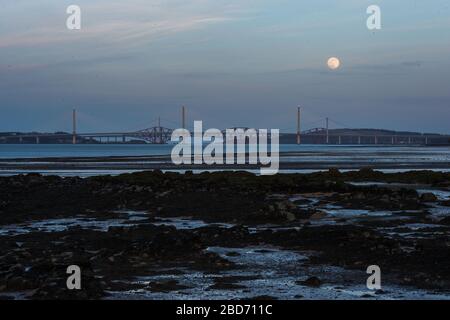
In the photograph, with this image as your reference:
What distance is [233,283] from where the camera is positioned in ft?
32.1

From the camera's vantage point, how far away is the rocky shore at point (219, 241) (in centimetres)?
962

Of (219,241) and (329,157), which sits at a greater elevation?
(219,241)

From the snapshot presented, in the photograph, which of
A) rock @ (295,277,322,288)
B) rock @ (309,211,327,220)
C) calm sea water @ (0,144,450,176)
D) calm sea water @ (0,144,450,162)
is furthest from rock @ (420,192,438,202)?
calm sea water @ (0,144,450,162)

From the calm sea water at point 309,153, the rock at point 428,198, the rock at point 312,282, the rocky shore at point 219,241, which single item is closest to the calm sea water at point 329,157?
the calm sea water at point 309,153

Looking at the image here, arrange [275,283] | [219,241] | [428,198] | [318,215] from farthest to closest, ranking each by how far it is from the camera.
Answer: [428,198], [318,215], [219,241], [275,283]

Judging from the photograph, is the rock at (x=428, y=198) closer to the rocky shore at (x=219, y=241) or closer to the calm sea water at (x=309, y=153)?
the rocky shore at (x=219, y=241)

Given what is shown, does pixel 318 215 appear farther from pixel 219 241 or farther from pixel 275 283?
pixel 275 283

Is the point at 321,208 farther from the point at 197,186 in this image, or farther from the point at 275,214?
the point at 197,186

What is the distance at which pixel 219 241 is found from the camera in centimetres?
1354

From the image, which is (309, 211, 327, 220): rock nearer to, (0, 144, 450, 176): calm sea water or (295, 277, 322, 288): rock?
(295, 277, 322, 288): rock

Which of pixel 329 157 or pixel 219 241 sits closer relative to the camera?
pixel 219 241

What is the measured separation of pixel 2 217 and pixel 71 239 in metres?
5.20

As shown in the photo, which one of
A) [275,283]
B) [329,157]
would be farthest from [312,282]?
[329,157]
